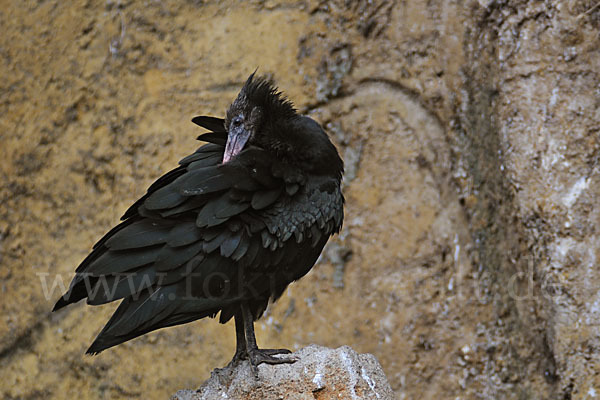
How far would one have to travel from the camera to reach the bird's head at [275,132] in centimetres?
357

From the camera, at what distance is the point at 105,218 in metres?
5.18

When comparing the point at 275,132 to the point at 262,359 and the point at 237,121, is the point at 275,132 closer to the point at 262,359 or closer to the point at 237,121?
the point at 237,121

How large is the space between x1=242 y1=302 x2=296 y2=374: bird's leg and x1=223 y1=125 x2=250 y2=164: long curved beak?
67 cm

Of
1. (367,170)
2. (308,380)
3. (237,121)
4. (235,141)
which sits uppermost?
(367,170)

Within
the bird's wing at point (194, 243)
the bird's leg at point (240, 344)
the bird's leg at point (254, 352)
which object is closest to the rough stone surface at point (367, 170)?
the bird's leg at point (240, 344)

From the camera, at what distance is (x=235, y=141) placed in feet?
11.7

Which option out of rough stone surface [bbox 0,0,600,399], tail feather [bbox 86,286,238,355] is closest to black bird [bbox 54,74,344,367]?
tail feather [bbox 86,286,238,355]

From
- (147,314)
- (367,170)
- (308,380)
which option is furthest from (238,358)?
(367,170)

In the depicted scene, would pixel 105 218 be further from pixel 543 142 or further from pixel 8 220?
pixel 543 142

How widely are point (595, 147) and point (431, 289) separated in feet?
4.43

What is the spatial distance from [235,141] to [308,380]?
1.12 m

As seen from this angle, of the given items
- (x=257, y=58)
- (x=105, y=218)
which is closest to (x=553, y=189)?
(x=257, y=58)

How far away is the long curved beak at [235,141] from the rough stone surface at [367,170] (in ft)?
5.25

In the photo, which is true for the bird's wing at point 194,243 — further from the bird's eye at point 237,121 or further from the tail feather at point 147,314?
the bird's eye at point 237,121
